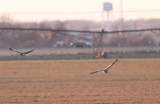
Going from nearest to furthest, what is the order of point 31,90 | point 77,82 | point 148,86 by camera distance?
point 31,90 → point 148,86 → point 77,82

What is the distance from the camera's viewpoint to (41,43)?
5725cm

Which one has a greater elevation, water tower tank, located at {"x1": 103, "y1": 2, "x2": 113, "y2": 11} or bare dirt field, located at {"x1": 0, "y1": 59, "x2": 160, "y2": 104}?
water tower tank, located at {"x1": 103, "y1": 2, "x2": 113, "y2": 11}

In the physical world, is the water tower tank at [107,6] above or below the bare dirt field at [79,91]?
above

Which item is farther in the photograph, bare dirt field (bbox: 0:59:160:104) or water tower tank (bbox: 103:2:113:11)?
water tower tank (bbox: 103:2:113:11)

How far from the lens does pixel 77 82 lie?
52.1 feet

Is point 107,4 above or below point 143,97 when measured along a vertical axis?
above

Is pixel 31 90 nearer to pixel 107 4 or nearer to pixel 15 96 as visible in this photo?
pixel 15 96

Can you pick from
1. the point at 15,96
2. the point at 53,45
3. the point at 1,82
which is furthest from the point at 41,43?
the point at 15,96

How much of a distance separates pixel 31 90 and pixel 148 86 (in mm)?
5062

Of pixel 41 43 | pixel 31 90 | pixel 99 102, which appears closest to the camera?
pixel 99 102

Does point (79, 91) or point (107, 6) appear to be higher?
point (107, 6)

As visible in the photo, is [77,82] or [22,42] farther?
[22,42]

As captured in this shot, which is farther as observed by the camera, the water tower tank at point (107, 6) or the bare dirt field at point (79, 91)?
the water tower tank at point (107, 6)

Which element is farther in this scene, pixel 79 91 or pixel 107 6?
pixel 107 6
